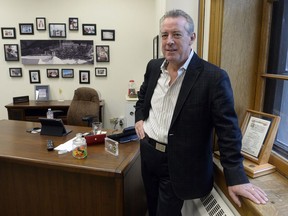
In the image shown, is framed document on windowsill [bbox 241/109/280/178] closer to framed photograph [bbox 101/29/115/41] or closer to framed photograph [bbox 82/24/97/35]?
framed photograph [bbox 101/29/115/41]

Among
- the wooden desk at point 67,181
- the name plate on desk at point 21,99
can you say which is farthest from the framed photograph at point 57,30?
the wooden desk at point 67,181

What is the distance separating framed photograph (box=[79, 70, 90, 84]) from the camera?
13.5 ft

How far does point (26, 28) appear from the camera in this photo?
156 inches

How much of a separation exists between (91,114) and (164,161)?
1.84 metres

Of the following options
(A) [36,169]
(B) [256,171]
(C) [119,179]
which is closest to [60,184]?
(A) [36,169]

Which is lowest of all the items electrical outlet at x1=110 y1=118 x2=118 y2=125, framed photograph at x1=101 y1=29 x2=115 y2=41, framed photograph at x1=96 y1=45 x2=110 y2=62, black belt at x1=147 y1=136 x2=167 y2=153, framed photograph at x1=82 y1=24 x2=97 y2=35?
electrical outlet at x1=110 y1=118 x2=118 y2=125

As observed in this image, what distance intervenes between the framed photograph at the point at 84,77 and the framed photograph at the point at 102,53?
30 cm

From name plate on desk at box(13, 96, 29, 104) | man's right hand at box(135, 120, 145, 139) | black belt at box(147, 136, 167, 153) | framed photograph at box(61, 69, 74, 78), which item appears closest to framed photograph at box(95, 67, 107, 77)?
framed photograph at box(61, 69, 74, 78)

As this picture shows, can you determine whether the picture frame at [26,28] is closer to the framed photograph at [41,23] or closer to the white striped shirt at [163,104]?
the framed photograph at [41,23]

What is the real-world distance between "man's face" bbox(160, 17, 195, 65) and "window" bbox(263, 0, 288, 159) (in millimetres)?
553

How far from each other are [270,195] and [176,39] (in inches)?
33.5

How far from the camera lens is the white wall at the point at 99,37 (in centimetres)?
393

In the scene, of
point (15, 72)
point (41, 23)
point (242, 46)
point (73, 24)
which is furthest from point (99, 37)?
point (242, 46)

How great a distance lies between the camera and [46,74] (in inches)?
162
